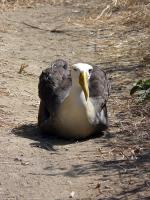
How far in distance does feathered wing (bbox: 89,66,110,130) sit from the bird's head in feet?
0.98

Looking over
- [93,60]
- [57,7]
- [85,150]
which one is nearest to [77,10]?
[57,7]

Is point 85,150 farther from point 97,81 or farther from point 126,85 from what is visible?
point 126,85

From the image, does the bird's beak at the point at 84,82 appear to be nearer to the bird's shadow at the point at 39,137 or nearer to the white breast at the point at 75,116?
the white breast at the point at 75,116

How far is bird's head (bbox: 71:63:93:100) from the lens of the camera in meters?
7.57

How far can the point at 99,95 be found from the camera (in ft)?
26.3

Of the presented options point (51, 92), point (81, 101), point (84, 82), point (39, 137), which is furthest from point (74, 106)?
point (39, 137)

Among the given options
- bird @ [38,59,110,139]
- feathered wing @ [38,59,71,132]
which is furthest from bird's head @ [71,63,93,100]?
feathered wing @ [38,59,71,132]

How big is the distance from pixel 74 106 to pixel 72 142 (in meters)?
0.38

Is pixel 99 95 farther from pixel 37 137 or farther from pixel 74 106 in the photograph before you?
pixel 37 137

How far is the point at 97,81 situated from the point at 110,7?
781 cm

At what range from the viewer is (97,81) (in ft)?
26.9

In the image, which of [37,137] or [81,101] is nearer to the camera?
[81,101]

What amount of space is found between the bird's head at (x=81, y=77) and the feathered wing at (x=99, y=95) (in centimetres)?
30

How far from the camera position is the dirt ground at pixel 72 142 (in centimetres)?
627
